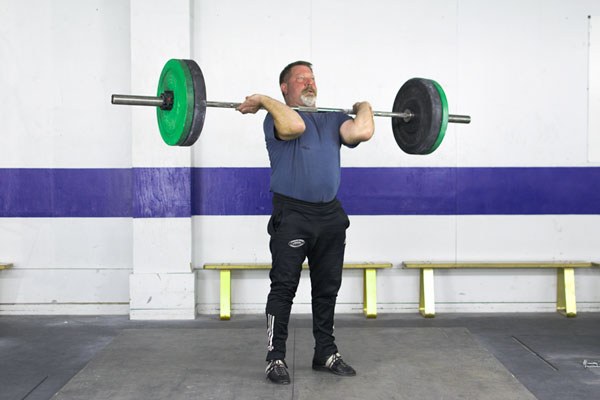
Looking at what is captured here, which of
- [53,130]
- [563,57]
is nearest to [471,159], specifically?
[563,57]

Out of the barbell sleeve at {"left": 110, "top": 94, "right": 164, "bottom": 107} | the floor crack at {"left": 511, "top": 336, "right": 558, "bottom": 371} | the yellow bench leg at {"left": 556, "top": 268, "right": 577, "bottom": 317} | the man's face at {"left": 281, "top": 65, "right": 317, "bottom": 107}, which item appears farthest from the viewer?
the yellow bench leg at {"left": 556, "top": 268, "right": 577, "bottom": 317}

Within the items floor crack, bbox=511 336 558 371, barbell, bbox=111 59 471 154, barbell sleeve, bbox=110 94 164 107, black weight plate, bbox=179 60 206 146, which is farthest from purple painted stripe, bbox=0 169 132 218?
floor crack, bbox=511 336 558 371

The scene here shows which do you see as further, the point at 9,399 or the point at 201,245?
the point at 201,245

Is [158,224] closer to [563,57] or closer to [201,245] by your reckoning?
[201,245]

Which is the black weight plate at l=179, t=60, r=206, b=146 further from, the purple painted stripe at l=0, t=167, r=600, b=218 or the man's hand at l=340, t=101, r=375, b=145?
the purple painted stripe at l=0, t=167, r=600, b=218

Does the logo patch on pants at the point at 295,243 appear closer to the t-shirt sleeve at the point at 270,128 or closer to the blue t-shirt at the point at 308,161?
the blue t-shirt at the point at 308,161

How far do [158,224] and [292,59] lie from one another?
1450mm

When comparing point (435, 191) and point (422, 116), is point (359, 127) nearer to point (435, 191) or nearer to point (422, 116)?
point (422, 116)

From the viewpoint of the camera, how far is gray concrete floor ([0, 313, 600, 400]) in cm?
307

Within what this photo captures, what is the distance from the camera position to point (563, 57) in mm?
4555

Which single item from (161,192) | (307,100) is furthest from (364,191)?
(307,100)

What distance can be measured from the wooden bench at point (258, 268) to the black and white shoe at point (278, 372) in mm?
1626

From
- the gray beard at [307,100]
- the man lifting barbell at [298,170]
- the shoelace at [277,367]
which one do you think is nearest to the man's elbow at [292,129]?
the man lifting barbell at [298,170]

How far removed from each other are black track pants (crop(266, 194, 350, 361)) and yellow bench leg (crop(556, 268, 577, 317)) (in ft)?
7.53
